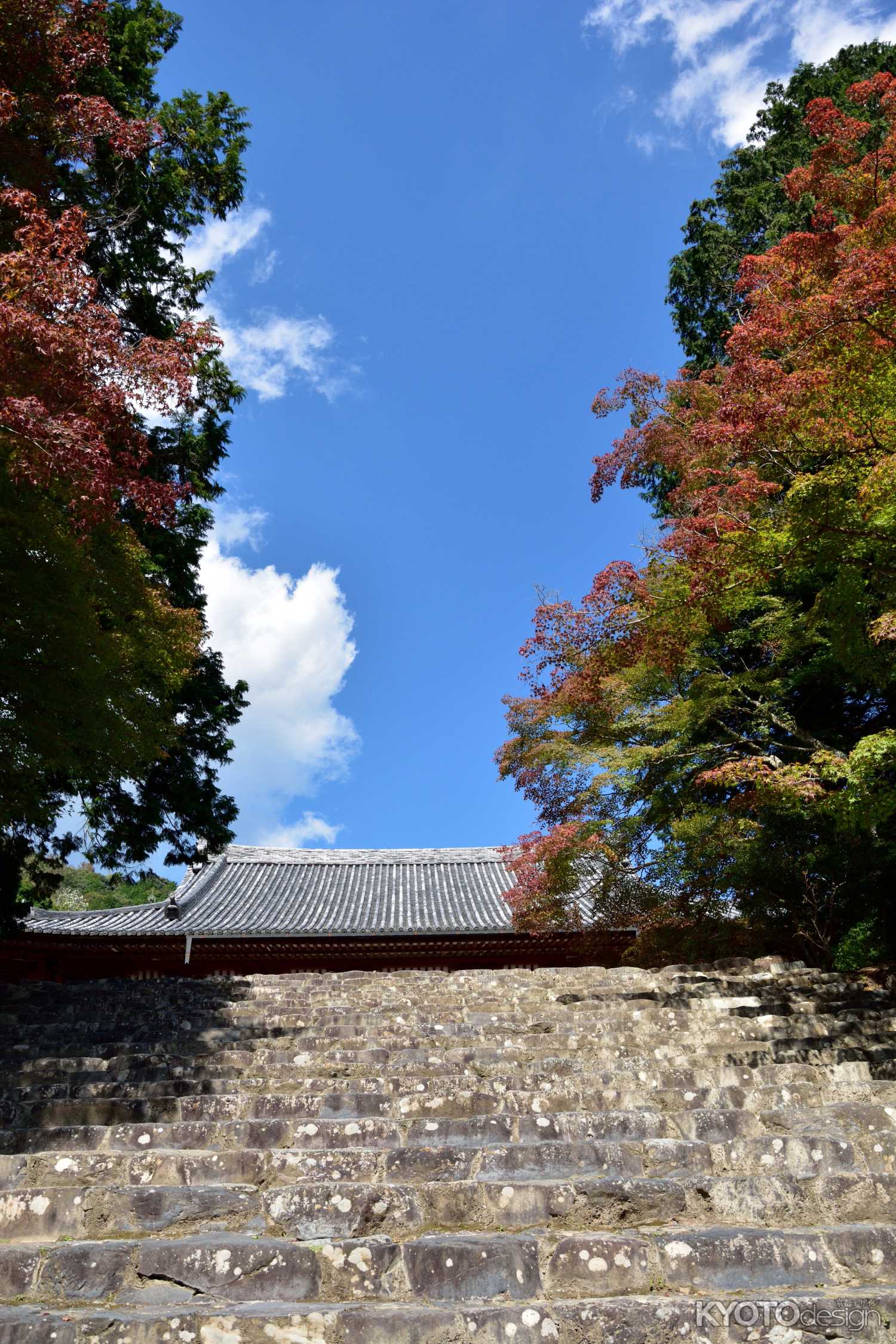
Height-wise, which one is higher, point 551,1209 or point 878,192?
point 878,192

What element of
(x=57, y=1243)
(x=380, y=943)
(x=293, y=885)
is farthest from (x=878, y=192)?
(x=293, y=885)

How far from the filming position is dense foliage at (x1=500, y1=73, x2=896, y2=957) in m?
6.68

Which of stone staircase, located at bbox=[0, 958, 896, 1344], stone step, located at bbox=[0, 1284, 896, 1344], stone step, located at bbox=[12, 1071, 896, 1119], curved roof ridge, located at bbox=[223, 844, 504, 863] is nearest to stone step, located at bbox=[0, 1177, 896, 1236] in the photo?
stone staircase, located at bbox=[0, 958, 896, 1344]

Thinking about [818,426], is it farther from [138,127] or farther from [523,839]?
[138,127]

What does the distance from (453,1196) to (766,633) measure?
31.0 ft

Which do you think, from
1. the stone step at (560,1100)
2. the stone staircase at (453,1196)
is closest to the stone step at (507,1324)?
the stone staircase at (453,1196)

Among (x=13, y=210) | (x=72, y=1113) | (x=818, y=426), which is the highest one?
(x=13, y=210)

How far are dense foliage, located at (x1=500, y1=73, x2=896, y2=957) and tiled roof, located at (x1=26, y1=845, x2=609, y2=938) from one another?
15.1 ft

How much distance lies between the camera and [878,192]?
8023 mm

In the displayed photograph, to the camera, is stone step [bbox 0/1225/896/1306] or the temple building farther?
the temple building

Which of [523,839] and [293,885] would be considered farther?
[293,885]

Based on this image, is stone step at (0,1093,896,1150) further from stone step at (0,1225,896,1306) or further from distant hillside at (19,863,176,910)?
distant hillside at (19,863,176,910)

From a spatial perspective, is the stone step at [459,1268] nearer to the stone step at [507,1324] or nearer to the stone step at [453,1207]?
the stone step at [507,1324]

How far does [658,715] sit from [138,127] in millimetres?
9435
